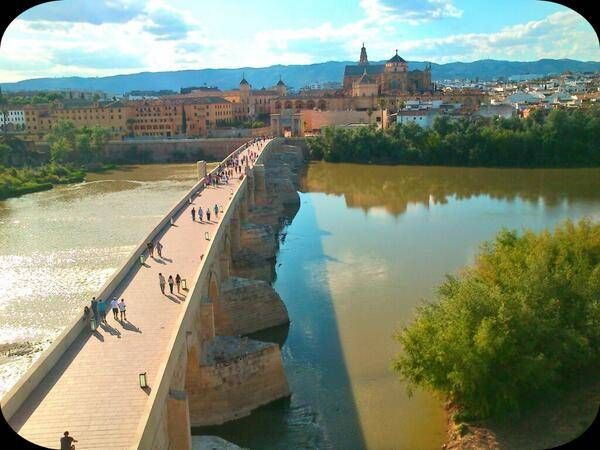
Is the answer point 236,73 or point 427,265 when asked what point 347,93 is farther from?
point 236,73

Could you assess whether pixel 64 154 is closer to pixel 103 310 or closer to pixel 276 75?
pixel 103 310

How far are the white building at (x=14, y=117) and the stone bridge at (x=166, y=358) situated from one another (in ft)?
113

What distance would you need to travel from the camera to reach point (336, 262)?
1430 cm

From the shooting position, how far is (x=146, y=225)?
58.1 ft

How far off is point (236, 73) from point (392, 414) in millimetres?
188614

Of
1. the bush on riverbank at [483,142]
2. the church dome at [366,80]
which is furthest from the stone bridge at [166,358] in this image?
the church dome at [366,80]

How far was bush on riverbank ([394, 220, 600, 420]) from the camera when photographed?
643 centimetres

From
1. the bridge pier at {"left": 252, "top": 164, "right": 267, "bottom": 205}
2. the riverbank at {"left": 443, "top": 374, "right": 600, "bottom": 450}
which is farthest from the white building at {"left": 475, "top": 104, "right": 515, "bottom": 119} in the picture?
the riverbank at {"left": 443, "top": 374, "right": 600, "bottom": 450}

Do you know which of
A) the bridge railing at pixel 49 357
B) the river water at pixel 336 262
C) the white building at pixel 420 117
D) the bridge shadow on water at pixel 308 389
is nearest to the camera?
the bridge railing at pixel 49 357

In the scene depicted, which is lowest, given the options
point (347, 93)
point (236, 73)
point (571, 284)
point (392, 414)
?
point (392, 414)

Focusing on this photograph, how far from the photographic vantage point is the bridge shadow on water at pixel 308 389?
729cm

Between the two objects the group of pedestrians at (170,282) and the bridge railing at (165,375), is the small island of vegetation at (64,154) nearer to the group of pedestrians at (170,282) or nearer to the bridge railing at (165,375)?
the group of pedestrians at (170,282)

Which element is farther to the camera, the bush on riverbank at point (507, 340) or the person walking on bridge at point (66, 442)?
the bush on riverbank at point (507, 340)

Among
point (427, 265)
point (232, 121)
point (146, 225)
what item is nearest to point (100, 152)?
point (232, 121)
